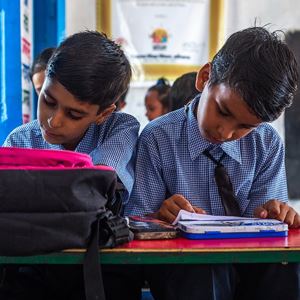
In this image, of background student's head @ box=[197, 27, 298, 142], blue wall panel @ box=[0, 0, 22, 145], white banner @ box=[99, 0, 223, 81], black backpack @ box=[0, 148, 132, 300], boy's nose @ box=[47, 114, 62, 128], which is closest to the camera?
black backpack @ box=[0, 148, 132, 300]

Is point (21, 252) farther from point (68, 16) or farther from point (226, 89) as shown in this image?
point (68, 16)

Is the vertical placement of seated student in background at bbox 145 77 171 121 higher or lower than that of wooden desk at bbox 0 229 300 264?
lower

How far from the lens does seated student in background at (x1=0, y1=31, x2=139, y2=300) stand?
1.19 meters

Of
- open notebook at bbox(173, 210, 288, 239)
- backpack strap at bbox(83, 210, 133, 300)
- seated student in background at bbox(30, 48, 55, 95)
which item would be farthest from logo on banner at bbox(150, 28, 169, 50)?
backpack strap at bbox(83, 210, 133, 300)

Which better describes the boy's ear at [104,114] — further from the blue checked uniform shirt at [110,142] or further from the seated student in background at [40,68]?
the seated student in background at [40,68]

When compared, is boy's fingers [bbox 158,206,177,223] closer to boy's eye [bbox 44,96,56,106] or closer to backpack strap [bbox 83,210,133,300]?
backpack strap [bbox 83,210,133,300]

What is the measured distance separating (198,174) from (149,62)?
2138 millimetres

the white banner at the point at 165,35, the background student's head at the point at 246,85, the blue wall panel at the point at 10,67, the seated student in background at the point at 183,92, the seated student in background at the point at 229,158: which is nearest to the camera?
the seated student in background at the point at 229,158

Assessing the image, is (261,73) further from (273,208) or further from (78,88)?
(78,88)

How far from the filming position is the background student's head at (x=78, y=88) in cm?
129

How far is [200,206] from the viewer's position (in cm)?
132

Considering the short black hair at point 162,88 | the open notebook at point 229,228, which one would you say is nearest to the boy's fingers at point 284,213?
the open notebook at point 229,228

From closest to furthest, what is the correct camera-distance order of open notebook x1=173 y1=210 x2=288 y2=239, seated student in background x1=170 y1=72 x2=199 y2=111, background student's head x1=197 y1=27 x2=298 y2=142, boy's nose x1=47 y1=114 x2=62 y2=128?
open notebook x1=173 y1=210 x2=288 y2=239 → background student's head x1=197 y1=27 x2=298 y2=142 → boy's nose x1=47 y1=114 x2=62 y2=128 → seated student in background x1=170 y1=72 x2=199 y2=111

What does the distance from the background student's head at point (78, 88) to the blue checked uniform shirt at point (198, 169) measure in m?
0.14
